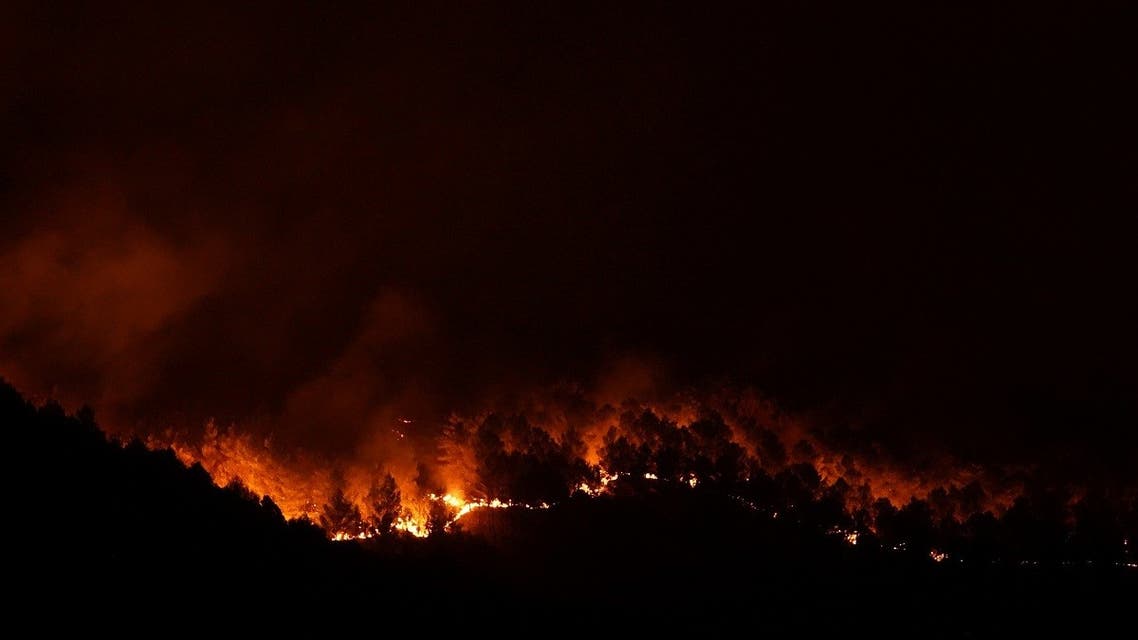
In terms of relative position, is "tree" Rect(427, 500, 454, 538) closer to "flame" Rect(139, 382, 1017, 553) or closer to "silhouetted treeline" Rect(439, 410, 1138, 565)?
"flame" Rect(139, 382, 1017, 553)

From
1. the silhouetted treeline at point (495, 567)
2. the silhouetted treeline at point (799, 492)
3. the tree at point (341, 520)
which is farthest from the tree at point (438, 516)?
the tree at point (341, 520)

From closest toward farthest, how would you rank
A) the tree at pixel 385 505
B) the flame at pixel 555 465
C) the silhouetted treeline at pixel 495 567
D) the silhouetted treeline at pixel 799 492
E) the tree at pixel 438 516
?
the silhouetted treeline at pixel 495 567 → the tree at pixel 438 516 → the tree at pixel 385 505 → the silhouetted treeline at pixel 799 492 → the flame at pixel 555 465

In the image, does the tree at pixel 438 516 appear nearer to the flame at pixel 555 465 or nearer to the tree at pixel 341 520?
the flame at pixel 555 465

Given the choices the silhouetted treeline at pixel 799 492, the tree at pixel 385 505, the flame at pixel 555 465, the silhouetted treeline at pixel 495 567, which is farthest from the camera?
the flame at pixel 555 465

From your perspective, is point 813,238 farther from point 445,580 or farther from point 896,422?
point 445,580

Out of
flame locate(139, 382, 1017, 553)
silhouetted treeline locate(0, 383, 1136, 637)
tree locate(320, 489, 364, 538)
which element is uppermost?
flame locate(139, 382, 1017, 553)

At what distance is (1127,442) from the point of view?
413 inches

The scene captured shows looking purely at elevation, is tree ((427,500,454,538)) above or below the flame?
below

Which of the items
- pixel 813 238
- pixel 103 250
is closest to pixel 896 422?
pixel 813 238

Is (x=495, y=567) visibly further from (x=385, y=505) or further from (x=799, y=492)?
(x=799, y=492)

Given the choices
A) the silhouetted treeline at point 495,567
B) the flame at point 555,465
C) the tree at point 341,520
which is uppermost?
the flame at point 555,465

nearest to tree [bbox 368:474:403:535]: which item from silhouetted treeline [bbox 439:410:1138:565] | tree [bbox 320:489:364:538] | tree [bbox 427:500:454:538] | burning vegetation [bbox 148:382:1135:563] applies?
burning vegetation [bbox 148:382:1135:563]

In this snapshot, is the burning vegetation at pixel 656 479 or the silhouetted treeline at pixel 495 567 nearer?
the silhouetted treeline at pixel 495 567

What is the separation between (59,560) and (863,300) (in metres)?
10.6
